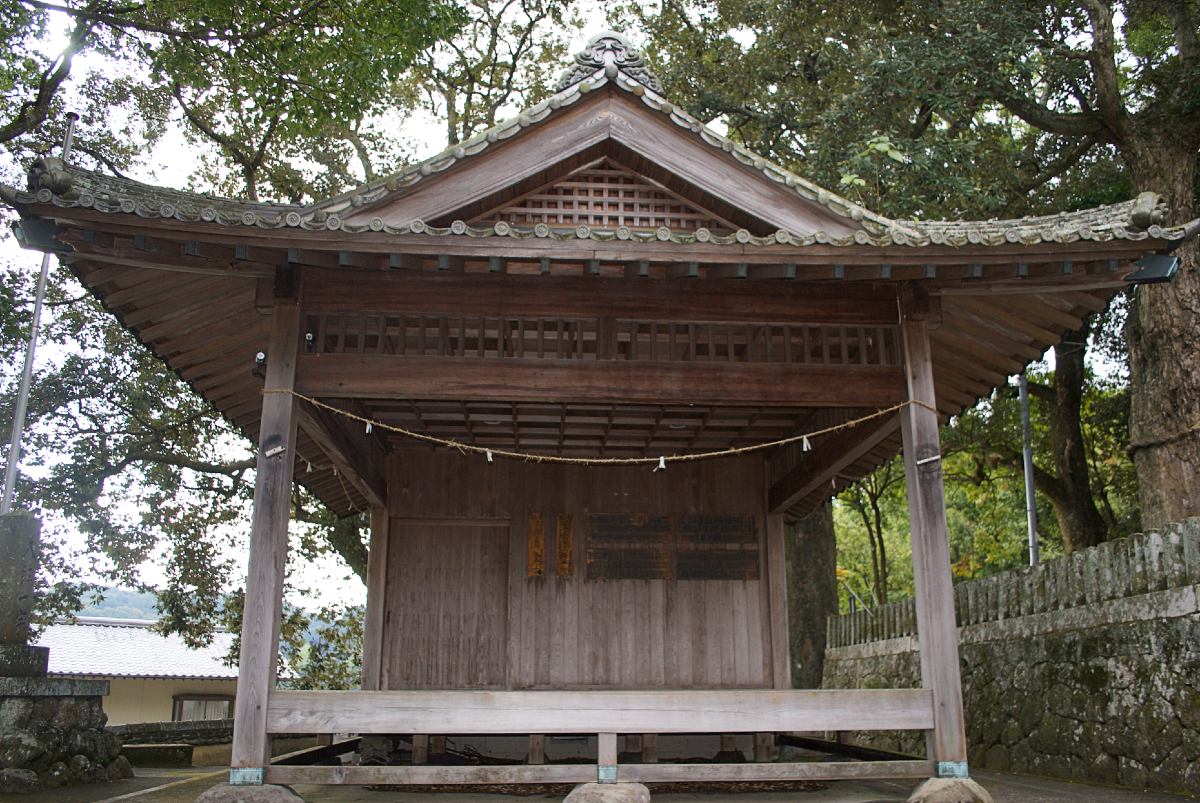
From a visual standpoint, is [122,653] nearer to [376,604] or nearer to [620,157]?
[376,604]

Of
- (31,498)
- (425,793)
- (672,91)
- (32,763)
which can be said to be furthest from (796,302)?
(31,498)

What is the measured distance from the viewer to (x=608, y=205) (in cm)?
765

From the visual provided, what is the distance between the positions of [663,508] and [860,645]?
6.44 metres

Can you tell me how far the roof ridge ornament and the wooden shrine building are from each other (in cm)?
2

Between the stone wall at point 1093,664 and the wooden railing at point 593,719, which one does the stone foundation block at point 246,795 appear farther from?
the stone wall at point 1093,664

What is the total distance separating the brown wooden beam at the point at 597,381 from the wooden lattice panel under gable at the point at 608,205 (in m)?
1.40

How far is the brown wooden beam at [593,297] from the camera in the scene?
6879mm

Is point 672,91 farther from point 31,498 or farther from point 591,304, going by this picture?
point 31,498

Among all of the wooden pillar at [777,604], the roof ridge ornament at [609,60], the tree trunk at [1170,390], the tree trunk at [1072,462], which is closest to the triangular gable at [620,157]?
the roof ridge ornament at [609,60]

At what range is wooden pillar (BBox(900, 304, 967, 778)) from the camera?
20.6 feet

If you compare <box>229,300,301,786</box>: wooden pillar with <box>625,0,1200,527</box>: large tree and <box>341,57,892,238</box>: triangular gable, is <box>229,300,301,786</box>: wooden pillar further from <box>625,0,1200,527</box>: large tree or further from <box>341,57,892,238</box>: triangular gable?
<box>625,0,1200,527</box>: large tree

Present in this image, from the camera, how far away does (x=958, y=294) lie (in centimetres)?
703

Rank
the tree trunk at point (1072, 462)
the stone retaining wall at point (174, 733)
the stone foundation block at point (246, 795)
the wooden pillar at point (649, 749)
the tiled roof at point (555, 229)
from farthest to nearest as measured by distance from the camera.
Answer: the tree trunk at point (1072, 462) < the stone retaining wall at point (174, 733) < the wooden pillar at point (649, 749) < the tiled roof at point (555, 229) < the stone foundation block at point (246, 795)

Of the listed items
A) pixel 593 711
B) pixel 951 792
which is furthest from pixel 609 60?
pixel 951 792
